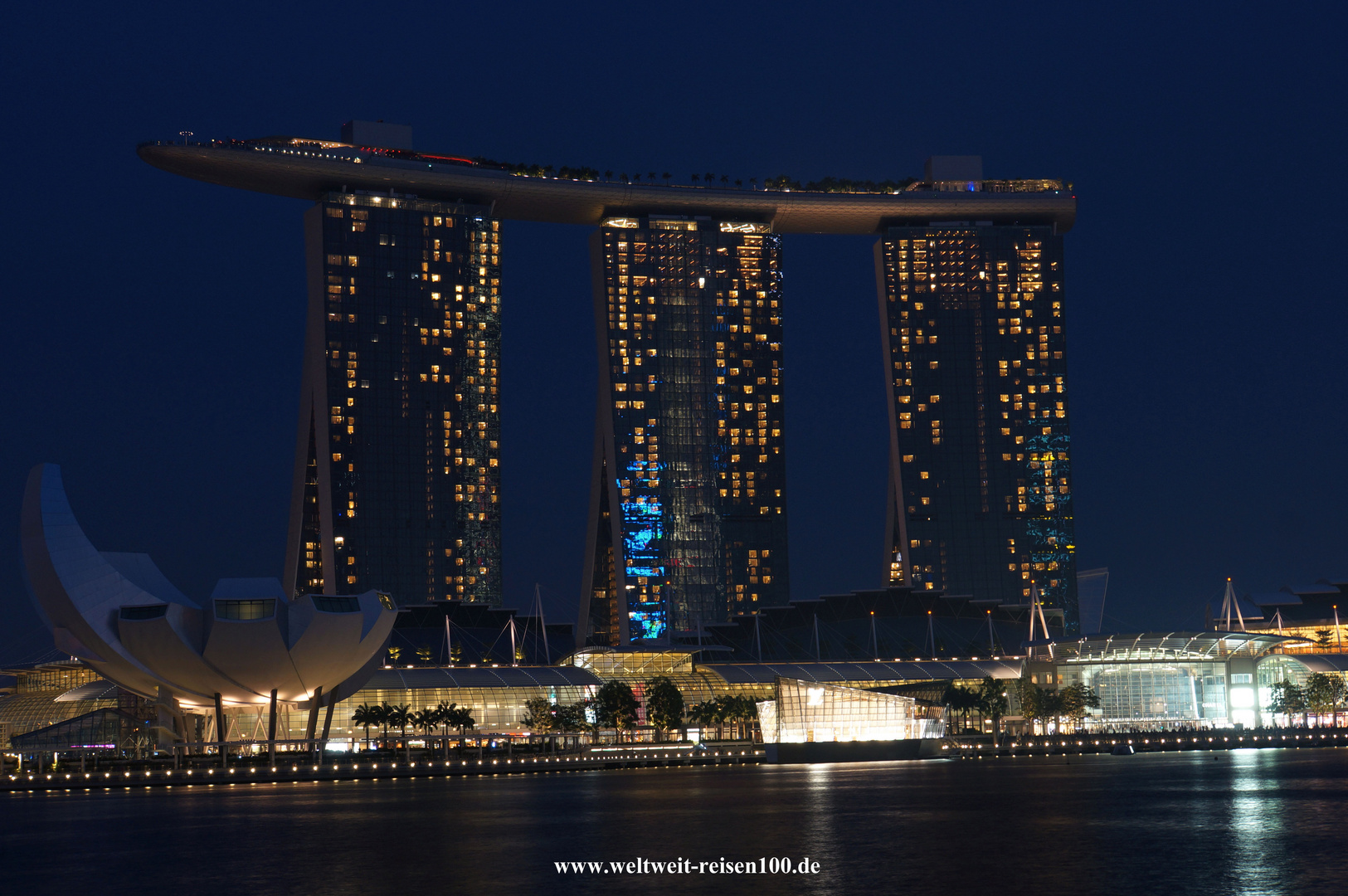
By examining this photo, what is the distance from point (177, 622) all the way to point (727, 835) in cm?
7363

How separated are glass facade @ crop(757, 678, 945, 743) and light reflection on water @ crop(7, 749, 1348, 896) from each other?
25183 mm

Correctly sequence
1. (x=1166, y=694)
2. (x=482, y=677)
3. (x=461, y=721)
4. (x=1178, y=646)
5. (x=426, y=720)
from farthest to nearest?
(x=1166, y=694) → (x=1178, y=646) → (x=482, y=677) → (x=461, y=721) → (x=426, y=720)

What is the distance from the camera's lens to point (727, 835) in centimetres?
6775

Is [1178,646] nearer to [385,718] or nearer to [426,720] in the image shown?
[426,720]

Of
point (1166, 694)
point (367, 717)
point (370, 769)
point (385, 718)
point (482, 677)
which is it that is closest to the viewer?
point (370, 769)

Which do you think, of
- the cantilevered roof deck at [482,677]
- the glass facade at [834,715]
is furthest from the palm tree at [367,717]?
the glass facade at [834,715]

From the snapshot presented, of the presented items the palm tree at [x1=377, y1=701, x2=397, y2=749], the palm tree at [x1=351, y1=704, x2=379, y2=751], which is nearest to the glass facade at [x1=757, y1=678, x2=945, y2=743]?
the palm tree at [x1=377, y1=701, x2=397, y2=749]

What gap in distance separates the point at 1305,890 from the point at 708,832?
27.3m

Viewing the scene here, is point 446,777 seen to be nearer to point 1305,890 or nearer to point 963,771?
point 963,771

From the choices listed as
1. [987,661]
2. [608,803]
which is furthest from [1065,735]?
[608,803]

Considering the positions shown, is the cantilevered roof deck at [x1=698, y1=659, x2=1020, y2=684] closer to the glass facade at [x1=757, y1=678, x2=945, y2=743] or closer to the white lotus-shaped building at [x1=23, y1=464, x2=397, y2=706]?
the glass facade at [x1=757, y1=678, x2=945, y2=743]

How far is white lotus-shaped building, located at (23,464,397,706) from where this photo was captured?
420ft

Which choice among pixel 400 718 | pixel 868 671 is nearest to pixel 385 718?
pixel 400 718

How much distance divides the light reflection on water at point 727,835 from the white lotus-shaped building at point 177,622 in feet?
52.7
